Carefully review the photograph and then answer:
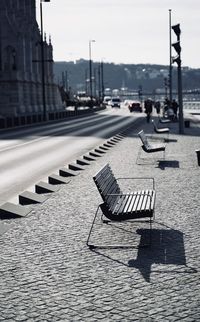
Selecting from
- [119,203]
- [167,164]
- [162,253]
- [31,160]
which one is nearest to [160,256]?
[162,253]

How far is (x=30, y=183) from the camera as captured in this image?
16.9 meters

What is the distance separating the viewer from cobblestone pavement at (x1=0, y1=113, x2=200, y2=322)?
6.22m

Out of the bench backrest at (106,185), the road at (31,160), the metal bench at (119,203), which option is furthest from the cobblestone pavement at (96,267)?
the road at (31,160)

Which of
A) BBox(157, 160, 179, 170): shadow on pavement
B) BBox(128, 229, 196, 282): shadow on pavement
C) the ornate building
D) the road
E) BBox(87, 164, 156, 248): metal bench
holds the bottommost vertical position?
the road

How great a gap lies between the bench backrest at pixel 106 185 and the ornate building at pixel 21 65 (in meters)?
61.6

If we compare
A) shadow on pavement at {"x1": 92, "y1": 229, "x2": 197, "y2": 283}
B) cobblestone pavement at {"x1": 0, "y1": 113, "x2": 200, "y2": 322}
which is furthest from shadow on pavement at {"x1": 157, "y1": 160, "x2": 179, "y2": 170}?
shadow on pavement at {"x1": 92, "y1": 229, "x2": 197, "y2": 283}

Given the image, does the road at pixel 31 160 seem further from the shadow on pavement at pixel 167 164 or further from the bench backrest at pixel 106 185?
the bench backrest at pixel 106 185

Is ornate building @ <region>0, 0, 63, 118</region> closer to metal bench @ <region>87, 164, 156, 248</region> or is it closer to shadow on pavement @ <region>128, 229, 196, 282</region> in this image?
metal bench @ <region>87, 164, 156, 248</region>

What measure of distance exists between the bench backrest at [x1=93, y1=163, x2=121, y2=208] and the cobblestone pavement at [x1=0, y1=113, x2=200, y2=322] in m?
0.53

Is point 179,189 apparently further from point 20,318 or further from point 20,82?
point 20,82

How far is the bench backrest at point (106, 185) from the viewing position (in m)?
9.37

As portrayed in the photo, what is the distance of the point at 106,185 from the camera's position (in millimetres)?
10141

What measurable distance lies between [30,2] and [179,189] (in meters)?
92.8

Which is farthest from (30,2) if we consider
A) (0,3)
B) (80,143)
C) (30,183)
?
(30,183)
